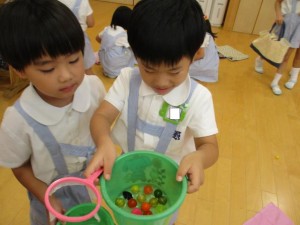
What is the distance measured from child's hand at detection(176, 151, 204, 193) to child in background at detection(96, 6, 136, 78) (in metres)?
1.79

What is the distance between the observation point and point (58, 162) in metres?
0.76

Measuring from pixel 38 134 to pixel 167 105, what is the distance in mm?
342

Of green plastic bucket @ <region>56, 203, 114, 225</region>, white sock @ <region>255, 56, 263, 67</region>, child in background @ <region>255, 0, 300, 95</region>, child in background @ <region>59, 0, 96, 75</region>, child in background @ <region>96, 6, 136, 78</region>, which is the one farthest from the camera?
white sock @ <region>255, 56, 263, 67</region>

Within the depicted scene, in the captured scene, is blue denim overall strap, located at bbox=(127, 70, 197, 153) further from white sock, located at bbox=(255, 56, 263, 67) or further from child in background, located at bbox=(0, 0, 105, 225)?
white sock, located at bbox=(255, 56, 263, 67)

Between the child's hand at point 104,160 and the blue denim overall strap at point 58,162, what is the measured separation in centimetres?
18

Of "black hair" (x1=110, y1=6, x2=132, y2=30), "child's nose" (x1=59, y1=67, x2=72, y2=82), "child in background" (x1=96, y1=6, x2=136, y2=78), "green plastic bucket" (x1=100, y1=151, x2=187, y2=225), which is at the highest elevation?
"child's nose" (x1=59, y1=67, x2=72, y2=82)

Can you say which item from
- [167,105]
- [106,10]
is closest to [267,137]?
[167,105]

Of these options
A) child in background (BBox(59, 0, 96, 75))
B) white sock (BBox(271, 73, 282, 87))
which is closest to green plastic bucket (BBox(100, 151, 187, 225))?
child in background (BBox(59, 0, 96, 75))

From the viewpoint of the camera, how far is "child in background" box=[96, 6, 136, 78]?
2264mm

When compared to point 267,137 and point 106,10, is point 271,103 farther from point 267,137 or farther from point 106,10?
point 106,10

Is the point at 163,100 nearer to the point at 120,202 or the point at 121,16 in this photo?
the point at 120,202

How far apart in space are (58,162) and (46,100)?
0.18 m

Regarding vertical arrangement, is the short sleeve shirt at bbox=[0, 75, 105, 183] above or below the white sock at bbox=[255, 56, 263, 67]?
above

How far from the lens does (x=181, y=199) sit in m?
0.53
